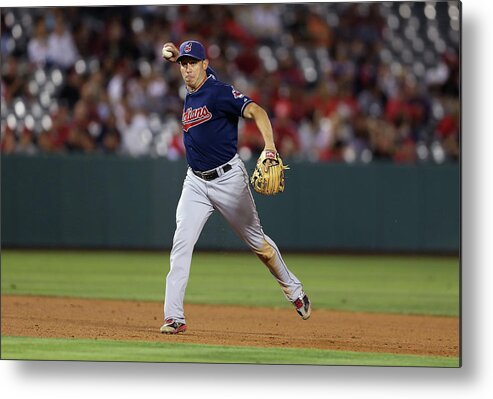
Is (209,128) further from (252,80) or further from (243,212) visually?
(252,80)

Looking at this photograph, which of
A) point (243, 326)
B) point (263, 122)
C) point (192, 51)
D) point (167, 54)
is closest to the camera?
point (263, 122)

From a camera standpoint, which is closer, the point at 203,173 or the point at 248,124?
the point at 203,173

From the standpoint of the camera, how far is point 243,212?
586 cm

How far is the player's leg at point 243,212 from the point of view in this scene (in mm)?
5812

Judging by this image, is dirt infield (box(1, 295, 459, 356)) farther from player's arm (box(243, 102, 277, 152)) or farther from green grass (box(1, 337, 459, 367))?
player's arm (box(243, 102, 277, 152))

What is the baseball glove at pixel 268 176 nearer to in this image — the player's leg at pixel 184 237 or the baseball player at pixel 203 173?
the baseball player at pixel 203 173

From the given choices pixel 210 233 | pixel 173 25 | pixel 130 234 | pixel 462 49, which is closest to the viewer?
pixel 462 49

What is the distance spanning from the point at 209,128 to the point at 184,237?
0.57m

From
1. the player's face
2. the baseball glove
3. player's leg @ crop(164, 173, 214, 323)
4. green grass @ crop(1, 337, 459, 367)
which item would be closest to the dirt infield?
green grass @ crop(1, 337, 459, 367)

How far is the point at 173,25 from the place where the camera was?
7.58m

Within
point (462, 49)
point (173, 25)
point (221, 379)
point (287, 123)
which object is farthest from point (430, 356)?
point (287, 123)

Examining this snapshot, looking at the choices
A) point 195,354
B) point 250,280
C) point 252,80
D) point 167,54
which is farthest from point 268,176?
point 252,80

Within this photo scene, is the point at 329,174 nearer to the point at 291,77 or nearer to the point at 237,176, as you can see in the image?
the point at 291,77

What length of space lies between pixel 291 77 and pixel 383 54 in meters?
0.75
